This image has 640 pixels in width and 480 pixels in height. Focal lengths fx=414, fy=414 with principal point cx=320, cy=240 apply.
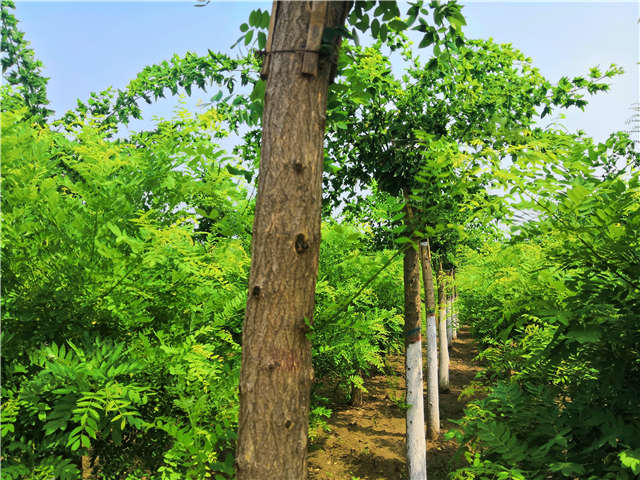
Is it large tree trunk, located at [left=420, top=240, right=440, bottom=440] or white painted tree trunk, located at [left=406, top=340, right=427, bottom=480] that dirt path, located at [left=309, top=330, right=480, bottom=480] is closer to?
large tree trunk, located at [left=420, top=240, right=440, bottom=440]

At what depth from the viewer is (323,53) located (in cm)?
152

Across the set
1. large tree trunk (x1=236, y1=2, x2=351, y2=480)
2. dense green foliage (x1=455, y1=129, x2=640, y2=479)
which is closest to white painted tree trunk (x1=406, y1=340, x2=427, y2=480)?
dense green foliage (x1=455, y1=129, x2=640, y2=479)

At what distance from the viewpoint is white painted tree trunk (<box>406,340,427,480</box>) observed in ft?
16.8

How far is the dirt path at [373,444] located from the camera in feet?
20.7

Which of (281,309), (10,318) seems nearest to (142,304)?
(10,318)

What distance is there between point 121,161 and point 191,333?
1196 mm

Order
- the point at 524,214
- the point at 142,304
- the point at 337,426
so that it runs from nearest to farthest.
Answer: the point at 524,214 → the point at 142,304 → the point at 337,426

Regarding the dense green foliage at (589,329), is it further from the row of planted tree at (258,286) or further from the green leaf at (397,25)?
the green leaf at (397,25)

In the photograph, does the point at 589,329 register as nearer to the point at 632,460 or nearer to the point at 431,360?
the point at 632,460

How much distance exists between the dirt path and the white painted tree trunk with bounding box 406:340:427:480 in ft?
2.50

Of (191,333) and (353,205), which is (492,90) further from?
(191,333)

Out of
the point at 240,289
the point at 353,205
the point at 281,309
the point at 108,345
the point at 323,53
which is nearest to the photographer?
the point at 281,309

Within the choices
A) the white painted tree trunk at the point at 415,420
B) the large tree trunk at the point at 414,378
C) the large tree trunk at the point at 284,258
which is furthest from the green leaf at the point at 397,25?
the white painted tree trunk at the point at 415,420

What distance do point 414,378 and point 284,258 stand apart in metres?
4.48
